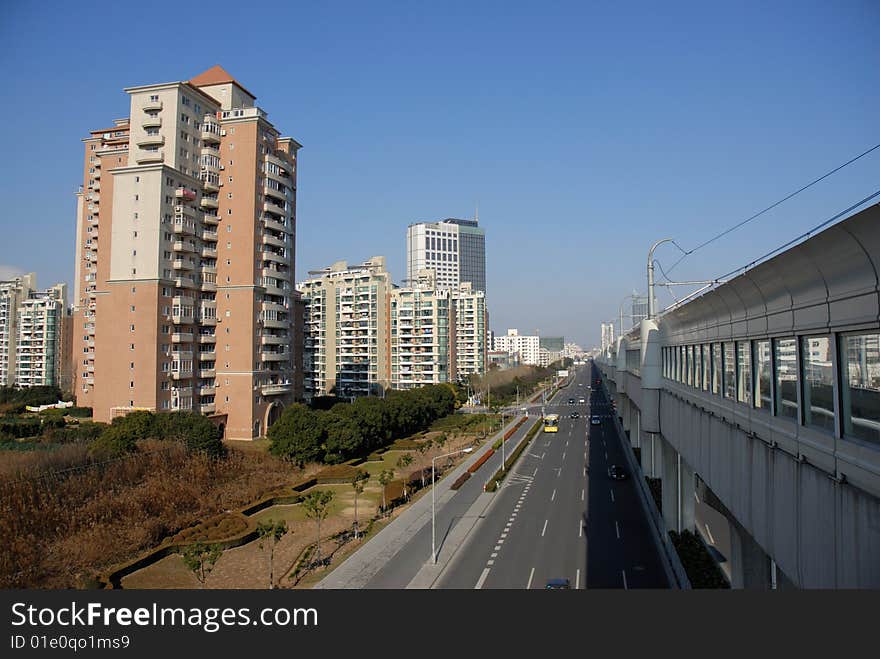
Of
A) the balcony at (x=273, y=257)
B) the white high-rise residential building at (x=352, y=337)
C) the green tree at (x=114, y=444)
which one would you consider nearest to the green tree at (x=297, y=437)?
the green tree at (x=114, y=444)

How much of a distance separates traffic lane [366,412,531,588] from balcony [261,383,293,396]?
61.3 ft

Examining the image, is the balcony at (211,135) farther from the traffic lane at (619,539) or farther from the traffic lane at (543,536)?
the traffic lane at (619,539)

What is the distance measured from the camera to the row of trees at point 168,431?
34.5 metres

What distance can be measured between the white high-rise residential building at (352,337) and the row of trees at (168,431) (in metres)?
47.1

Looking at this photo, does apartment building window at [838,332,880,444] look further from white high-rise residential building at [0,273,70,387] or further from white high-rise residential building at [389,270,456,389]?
white high-rise residential building at [0,273,70,387]

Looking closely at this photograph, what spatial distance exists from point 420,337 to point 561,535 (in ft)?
201

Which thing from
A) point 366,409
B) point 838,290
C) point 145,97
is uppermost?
point 145,97

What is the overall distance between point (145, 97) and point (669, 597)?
5244 cm

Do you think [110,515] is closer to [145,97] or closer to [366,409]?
[366,409]

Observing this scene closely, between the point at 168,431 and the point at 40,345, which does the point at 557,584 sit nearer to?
the point at 168,431

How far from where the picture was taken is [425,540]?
83.9 feet

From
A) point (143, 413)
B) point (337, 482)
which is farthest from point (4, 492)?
point (337, 482)

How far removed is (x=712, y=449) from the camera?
13516mm

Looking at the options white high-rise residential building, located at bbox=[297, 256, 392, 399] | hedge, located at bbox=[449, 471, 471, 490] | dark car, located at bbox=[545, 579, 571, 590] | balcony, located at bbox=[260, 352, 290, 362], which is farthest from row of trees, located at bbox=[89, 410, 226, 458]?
white high-rise residential building, located at bbox=[297, 256, 392, 399]
